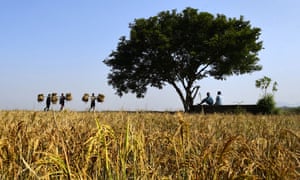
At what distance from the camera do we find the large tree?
119 ft

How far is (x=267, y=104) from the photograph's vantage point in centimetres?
2361

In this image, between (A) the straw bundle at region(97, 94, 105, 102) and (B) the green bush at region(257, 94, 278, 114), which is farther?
(A) the straw bundle at region(97, 94, 105, 102)

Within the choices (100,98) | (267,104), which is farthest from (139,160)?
(100,98)

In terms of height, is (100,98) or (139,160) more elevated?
(100,98)

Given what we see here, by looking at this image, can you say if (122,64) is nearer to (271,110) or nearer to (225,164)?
(271,110)

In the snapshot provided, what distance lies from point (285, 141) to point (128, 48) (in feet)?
113

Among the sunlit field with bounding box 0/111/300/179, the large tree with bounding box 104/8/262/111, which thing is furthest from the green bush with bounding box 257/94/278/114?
the sunlit field with bounding box 0/111/300/179

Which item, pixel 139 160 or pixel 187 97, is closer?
pixel 139 160

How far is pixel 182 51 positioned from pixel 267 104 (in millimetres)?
15036

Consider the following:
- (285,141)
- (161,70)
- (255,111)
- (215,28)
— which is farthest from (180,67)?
(285,141)

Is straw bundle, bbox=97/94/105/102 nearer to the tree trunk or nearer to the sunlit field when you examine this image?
the tree trunk

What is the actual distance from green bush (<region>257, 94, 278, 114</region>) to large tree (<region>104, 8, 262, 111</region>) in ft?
39.7

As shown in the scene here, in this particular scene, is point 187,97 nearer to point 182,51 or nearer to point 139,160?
point 182,51

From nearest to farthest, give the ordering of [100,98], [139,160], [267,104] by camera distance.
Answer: [139,160], [267,104], [100,98]
